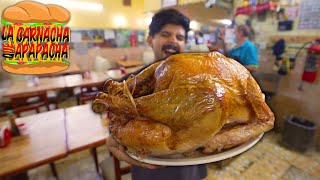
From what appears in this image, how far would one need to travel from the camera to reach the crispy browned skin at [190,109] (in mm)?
485

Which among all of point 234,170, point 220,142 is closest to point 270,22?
point 234,170

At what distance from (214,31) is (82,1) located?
2849mm

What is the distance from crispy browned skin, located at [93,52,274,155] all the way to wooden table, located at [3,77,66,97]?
8.05ft

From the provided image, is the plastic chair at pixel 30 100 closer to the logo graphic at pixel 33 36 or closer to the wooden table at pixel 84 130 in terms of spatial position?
the wooden table at pixel 84 130

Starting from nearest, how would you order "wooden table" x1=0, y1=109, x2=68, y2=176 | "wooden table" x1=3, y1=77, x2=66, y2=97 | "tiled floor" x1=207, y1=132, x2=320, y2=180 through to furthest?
"wooden table" x1=0, y1=109, x2=68, y2=176 → "tiled floor" x1=207, y1=132, x2=320, y2=180 → "wooden table" x1=3, y1=77, x2=66, y2=97

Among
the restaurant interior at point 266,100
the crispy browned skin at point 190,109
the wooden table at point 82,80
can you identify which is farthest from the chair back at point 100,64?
the crispy browned skin at point 190,109

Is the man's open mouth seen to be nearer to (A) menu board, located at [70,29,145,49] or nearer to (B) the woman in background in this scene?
(B) the woman in background

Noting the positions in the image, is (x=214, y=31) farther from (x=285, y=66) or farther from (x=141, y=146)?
(x=141, y=146)

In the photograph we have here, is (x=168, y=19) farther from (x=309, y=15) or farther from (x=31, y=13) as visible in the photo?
(x=309, y=15)

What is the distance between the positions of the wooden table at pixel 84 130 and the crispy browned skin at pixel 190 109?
0.74 m

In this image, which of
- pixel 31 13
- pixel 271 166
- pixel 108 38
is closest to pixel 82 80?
pixel 108 38

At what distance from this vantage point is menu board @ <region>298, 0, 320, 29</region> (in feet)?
6.51

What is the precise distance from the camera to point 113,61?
4.76m

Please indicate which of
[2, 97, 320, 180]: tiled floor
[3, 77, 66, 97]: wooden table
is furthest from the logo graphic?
[3, 77, 66, 97]: wooden table
